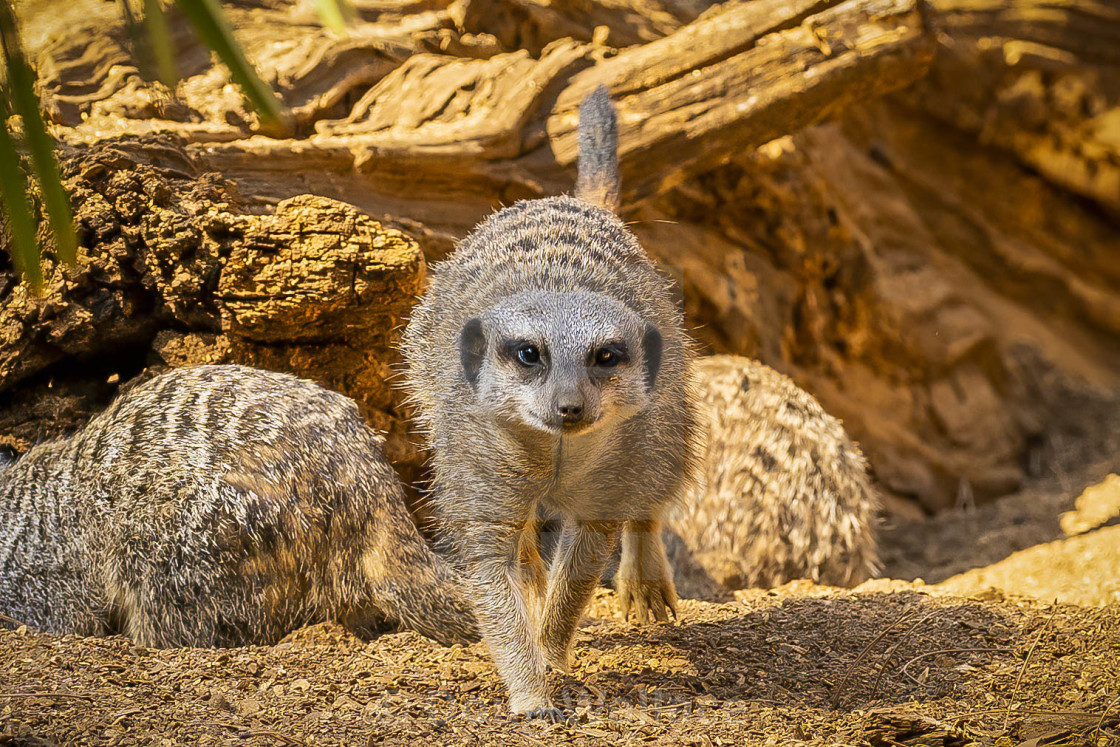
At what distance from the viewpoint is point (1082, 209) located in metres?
7.68

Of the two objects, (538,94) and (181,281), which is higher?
(538,94)

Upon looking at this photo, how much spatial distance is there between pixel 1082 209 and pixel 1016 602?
5.61 meters

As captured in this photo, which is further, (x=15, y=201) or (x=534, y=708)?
(x=534, y=708)

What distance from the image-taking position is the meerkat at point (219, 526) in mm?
2828

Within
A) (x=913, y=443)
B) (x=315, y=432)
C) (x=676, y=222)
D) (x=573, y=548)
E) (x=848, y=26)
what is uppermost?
(x=848, y=26)

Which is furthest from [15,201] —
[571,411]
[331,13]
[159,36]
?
[571,411]

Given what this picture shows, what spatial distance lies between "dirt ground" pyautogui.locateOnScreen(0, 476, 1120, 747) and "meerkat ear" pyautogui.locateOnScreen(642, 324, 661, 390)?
859 millimetres

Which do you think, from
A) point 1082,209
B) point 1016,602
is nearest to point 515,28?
point 1016,602

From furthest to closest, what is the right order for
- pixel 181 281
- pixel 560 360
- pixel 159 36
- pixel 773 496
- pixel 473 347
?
pixel 773 496 → pixel 181 281 → pixel 473 347 → pixel 560 360 → pixel 159 36

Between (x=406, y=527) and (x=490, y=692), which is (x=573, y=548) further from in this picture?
(x=406, y=527)

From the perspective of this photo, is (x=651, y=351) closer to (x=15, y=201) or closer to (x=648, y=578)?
(x=648, y=578)

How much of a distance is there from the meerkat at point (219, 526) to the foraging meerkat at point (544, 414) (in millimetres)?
354

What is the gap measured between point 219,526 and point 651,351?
142 centimetres

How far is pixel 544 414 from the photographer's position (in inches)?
85.6
